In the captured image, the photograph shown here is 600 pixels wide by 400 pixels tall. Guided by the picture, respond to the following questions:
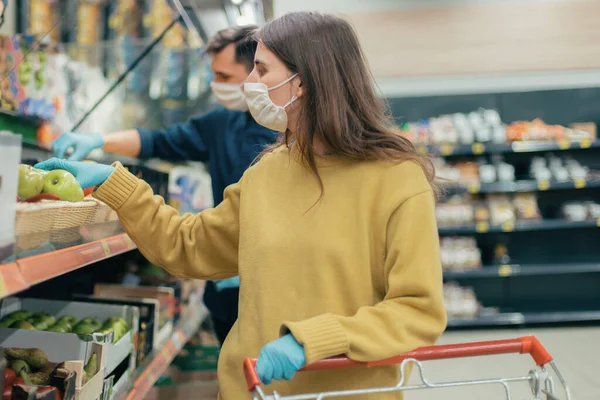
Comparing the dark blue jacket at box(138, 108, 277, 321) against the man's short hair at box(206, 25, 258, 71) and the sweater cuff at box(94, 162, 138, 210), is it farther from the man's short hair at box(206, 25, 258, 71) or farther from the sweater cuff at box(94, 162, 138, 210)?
the sweater cuff at box(94, 162, 138, 210)

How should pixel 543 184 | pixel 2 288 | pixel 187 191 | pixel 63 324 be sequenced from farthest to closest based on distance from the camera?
pixel 543 184
pixel 187 191
pixel 63 324
pixel 2 288

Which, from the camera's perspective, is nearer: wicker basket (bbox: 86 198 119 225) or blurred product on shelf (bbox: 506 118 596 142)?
wicker basket (bbox: 86 198 119 225)

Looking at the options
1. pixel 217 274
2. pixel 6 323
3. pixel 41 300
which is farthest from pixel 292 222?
pixel 41 300

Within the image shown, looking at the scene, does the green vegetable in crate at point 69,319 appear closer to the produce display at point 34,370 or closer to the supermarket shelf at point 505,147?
the produce display at point 34,370

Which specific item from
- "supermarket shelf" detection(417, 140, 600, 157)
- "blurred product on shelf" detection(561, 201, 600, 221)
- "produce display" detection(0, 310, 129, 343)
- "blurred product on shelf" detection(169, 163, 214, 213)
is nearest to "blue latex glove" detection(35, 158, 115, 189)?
"produce display" detection(0, 310, 129, 343)

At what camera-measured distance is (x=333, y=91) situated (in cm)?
137

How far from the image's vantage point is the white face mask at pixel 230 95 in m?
2.47

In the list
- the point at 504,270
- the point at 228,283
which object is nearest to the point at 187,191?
the point at 228,283

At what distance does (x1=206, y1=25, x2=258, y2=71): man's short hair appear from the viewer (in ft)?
7.89

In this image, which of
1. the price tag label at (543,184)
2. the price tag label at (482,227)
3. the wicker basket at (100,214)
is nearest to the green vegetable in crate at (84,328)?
the wicker basket at (100,214)

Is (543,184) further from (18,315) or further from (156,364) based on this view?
(18,315)

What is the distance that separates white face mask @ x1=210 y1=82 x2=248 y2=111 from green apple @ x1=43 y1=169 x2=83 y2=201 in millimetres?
1114

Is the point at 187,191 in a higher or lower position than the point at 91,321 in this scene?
higher

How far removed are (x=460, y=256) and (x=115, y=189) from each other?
197 inches
